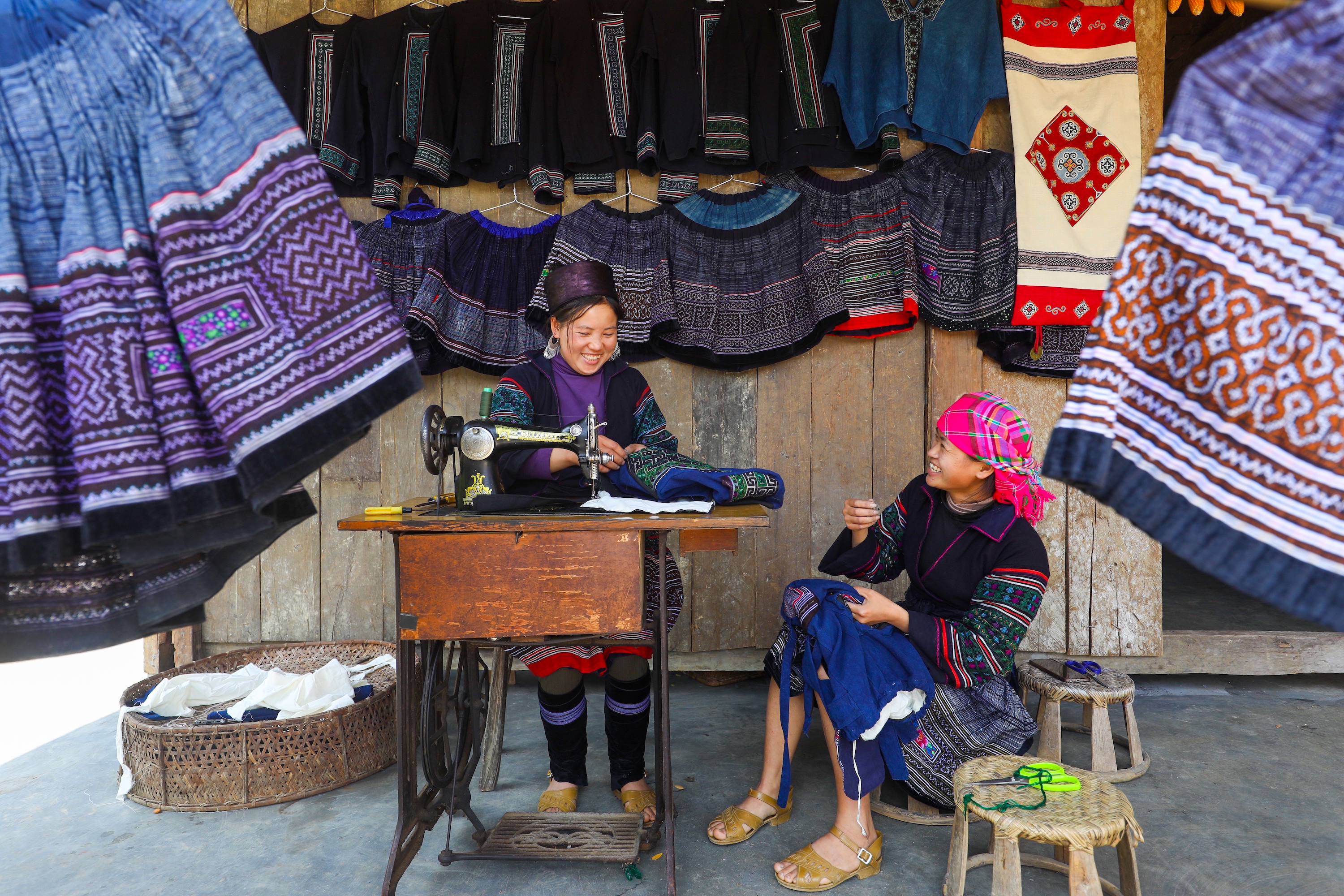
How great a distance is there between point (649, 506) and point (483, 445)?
1.59 ft

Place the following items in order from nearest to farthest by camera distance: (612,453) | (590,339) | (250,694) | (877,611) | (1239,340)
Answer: (1239,340) < (877,611) < (612,453) < (590,339) < (250,694)

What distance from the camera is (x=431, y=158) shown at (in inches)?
135

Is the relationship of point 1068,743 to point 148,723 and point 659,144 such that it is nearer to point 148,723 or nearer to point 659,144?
point 659,144

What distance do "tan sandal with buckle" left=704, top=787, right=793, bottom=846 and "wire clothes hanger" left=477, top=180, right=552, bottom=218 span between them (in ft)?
8.59

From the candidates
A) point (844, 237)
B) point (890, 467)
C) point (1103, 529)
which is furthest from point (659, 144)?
point (1103, 529)

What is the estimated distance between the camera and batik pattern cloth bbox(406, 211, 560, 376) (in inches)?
135

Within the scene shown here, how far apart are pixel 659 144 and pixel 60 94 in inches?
108

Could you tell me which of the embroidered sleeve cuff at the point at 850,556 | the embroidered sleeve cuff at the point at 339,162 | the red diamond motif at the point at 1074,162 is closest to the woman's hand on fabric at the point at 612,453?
the embroidered sleeve cuff at the point at 850,556

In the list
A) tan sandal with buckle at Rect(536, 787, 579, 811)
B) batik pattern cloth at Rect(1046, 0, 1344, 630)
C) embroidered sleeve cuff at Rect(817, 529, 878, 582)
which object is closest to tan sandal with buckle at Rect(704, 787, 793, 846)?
tan sandal with buckle at Rect(536, 787, 579, 811)

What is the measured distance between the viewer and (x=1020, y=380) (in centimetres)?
366

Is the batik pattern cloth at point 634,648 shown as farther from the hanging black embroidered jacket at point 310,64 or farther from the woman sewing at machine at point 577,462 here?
the hanging black embroidered jacket at point 310,64

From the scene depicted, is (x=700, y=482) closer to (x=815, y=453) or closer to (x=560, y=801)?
(x=560, y=801)

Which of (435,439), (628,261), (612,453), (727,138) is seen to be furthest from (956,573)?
(727,138)

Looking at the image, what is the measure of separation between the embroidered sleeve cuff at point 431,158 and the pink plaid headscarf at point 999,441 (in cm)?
238
